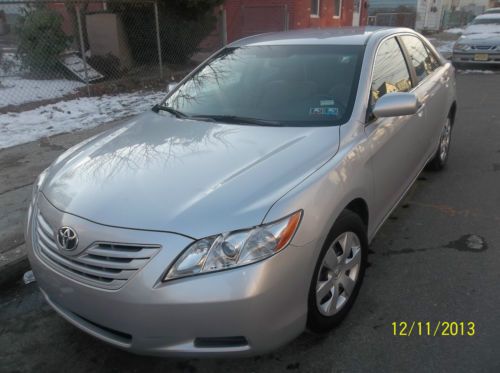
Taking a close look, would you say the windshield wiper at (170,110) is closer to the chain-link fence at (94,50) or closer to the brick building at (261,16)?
the chain-link fence at (94,50)

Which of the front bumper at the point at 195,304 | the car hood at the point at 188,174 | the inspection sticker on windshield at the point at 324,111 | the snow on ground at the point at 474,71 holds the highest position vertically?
the inspection sticker on windshield at the point at 324,111

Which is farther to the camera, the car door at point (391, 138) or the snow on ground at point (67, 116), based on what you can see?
the snow on ground at point (67, 116)

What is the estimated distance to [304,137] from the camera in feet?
8.86

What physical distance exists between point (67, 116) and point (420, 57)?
17.6 ft

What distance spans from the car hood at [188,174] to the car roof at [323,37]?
1.01 m

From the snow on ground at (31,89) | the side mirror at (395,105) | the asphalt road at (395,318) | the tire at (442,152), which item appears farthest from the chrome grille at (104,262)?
the snow on ground at (31,89)

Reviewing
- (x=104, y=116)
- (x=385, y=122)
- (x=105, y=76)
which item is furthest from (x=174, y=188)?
(x=105, y=76)

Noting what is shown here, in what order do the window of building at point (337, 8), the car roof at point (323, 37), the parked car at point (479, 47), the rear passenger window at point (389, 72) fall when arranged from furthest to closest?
the window of building at point (337, 8), the parked car at point (479, 47), the car roof at point (323, 37), the rear passenger window at point (389, 72)

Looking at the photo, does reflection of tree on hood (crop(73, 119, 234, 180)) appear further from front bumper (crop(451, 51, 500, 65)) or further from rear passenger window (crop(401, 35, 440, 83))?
front bumper (crop(451, 51, 500, 65))

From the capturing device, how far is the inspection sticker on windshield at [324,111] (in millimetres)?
2941

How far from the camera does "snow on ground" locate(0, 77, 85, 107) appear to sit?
27.3ft

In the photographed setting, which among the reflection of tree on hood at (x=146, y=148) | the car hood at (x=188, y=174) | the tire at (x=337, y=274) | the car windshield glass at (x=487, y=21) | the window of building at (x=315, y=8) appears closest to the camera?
the car hood at (x=188, y=174)

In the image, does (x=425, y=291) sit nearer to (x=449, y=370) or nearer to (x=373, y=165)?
(x=449, y=370)
